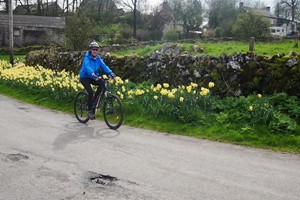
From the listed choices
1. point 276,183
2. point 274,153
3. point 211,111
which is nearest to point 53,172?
point 276,183

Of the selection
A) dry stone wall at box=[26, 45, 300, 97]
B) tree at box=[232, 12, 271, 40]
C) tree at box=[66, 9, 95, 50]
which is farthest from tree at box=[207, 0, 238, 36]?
dry stone wall at box=[26, 45, 300, 97]

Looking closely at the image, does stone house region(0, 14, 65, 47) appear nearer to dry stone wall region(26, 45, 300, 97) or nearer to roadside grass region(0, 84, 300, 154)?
dry stone wall region(26, 45, 300, 97)

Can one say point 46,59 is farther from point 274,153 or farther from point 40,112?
point 274,153

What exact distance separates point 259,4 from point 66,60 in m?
89.8

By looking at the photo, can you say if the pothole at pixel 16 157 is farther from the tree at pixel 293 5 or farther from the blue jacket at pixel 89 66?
the tree at pixel 293 5

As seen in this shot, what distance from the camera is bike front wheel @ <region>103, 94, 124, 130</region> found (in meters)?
9.06

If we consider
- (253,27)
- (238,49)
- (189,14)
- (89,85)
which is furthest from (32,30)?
(89,85)

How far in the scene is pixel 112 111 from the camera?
9109mm

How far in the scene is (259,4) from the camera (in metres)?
96.4

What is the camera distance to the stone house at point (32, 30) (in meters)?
52.3

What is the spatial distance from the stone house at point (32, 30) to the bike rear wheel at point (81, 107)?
43043 millimetres

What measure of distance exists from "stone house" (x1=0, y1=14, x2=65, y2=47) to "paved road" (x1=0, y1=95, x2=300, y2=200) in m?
45.9

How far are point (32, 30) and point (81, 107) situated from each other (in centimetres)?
4840

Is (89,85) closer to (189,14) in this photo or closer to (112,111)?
(112,111)
